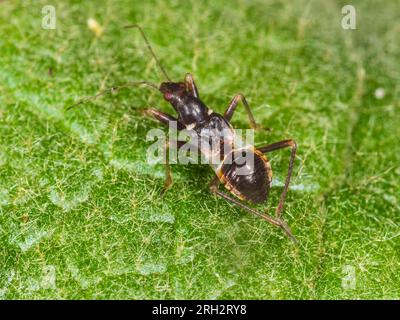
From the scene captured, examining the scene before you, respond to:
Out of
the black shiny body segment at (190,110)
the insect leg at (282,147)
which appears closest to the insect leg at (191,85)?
the black shiny body segment at (190,110)

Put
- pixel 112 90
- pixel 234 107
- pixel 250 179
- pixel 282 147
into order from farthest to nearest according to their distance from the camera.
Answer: pixel 112 90 < pixel 234 107 < pixel 282 147 < pixel 250 179

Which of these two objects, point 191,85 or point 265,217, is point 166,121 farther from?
point 265,217

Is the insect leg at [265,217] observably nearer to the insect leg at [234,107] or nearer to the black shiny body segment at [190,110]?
the black shiny body segment at [190,110]

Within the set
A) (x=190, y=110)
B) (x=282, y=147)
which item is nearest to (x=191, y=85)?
(x=190, y=110)

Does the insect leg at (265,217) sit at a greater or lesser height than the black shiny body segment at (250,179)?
lesser

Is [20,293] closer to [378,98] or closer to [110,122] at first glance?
[110,122]

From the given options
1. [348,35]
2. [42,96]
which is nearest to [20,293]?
[42,96]

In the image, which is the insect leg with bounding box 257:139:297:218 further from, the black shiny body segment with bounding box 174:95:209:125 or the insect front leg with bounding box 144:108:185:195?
the insect front leg with bounding box 144:108:185:195
